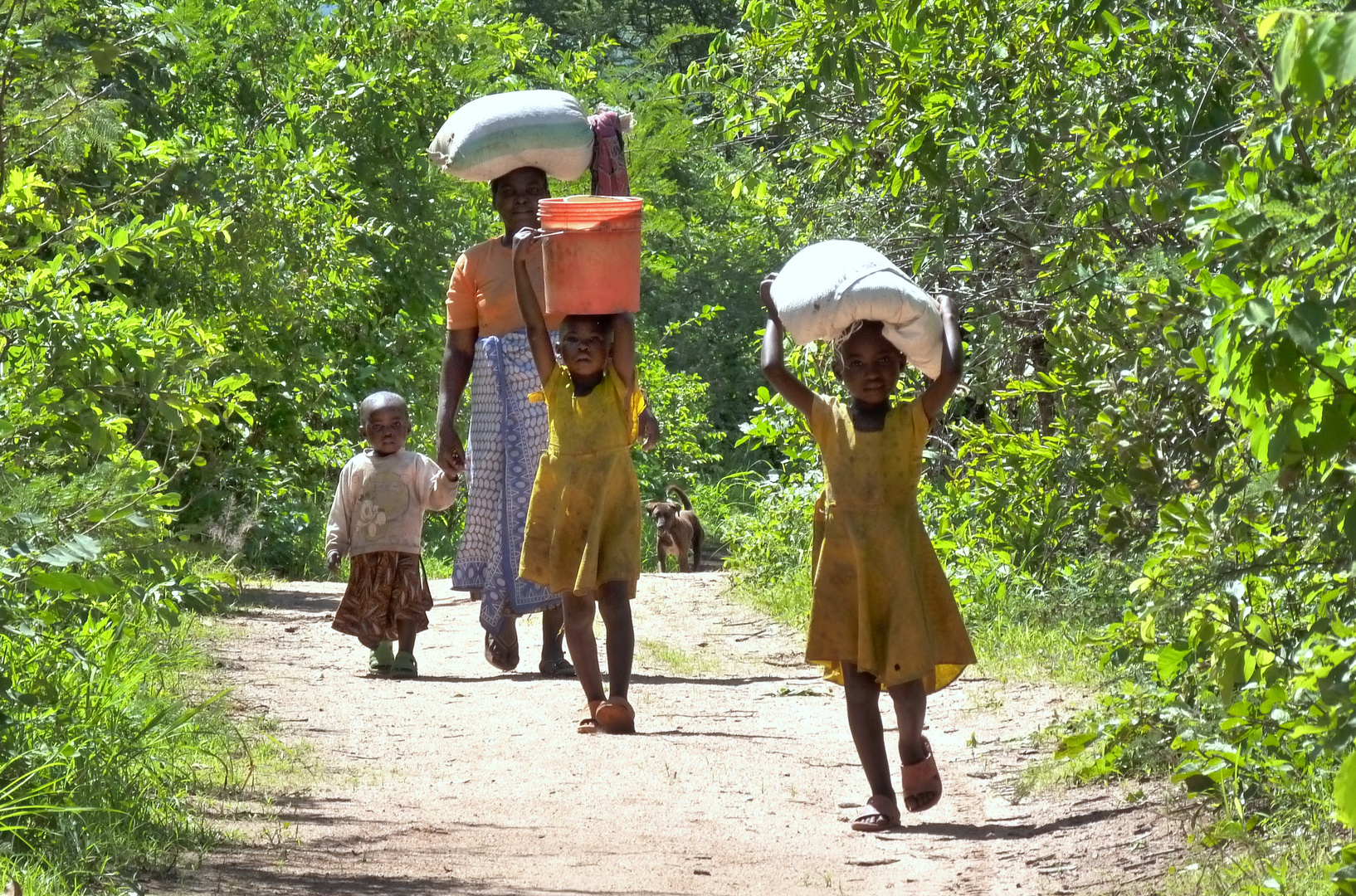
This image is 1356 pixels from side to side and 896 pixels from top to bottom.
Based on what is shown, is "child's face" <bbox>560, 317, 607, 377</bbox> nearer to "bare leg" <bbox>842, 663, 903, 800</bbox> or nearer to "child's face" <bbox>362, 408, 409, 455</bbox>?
"bare leg" <bbox>842, 663, 903, 800</bbox>

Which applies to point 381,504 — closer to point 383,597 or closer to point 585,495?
point 383,597

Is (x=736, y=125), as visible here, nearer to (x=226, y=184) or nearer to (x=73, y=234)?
(x=73, y=234)

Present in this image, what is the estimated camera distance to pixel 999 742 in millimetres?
6383

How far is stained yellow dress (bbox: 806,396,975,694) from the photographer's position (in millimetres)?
5090

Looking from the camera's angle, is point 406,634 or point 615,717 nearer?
point 615,717

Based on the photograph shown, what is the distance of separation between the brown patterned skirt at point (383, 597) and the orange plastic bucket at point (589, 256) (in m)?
2.52

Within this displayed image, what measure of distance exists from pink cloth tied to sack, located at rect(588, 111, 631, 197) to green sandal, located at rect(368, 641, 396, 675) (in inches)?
94.9

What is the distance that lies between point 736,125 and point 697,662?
2.58 meters

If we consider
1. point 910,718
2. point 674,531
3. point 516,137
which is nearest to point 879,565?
point 910,718

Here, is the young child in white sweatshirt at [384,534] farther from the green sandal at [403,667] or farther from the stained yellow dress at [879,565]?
the stained yellow dress at [879,565]

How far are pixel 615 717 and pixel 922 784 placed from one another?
144 centimetres

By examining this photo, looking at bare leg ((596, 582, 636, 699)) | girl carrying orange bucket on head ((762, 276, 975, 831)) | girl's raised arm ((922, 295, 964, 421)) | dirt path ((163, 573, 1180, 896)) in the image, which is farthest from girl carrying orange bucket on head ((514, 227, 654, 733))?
girl's raised arm ((922, 295, 964, 421))

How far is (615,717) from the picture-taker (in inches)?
243

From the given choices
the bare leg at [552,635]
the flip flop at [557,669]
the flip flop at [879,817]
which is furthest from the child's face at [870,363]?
the flip flop at [557,669]
